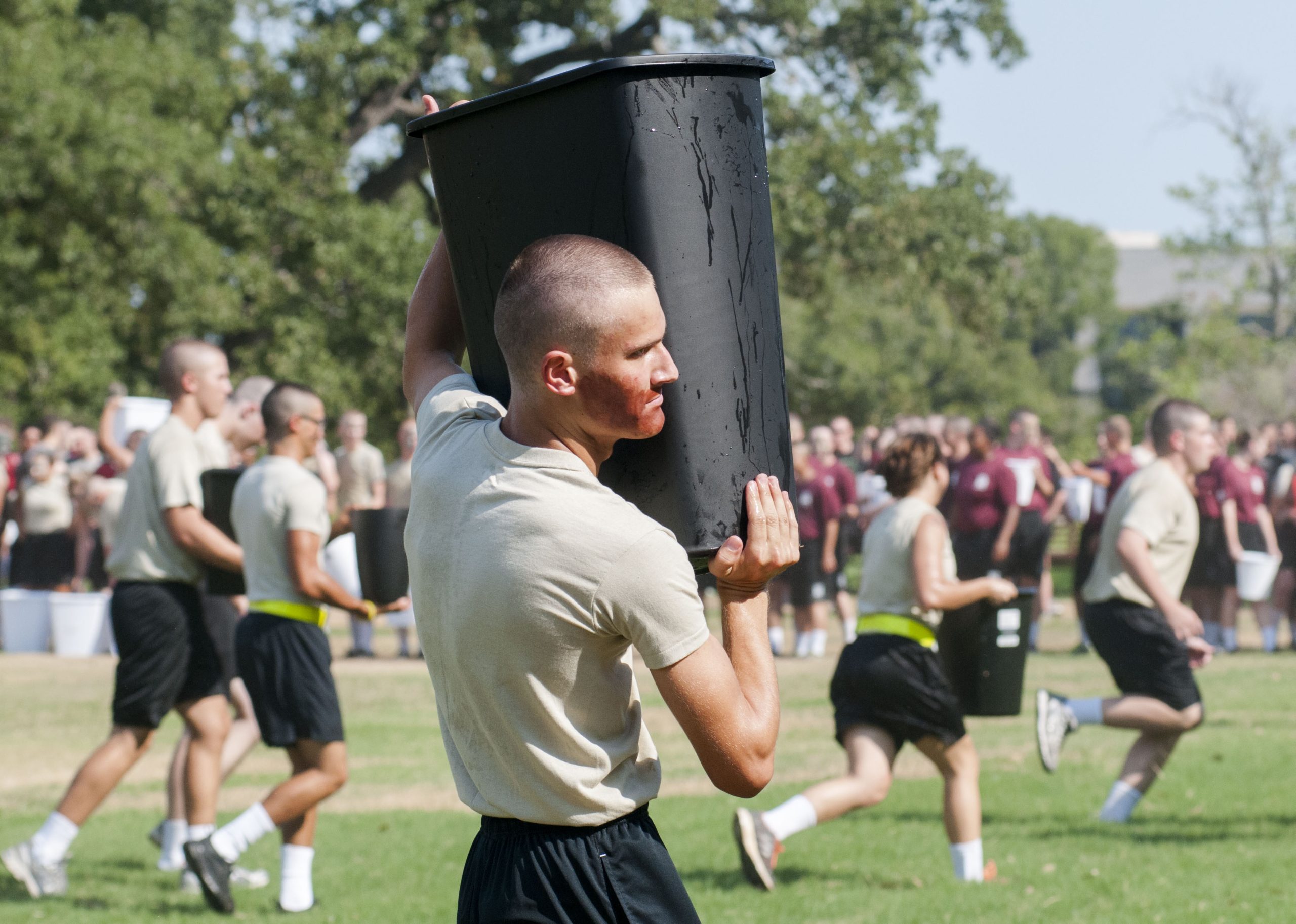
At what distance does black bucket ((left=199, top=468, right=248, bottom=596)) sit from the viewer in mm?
6656

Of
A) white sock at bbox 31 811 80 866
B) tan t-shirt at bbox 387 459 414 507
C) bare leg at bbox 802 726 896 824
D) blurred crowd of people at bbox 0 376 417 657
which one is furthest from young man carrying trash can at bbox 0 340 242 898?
tan t-shirt at bbox 387 459 414 507

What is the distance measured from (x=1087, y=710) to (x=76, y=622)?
36.8 ft

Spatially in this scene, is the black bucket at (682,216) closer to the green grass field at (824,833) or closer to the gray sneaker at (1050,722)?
the green grass field at (824,833)

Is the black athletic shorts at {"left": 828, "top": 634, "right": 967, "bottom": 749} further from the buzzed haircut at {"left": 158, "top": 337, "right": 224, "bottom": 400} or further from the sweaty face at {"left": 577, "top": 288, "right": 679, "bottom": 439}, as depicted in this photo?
the sweaty face at {"left": 577, "top": 288, "right": 679, "bottom": 439}

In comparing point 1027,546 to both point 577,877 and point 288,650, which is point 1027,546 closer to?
point 288,650

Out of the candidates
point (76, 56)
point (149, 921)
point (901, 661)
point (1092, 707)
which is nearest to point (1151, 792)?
point (1092, 707)

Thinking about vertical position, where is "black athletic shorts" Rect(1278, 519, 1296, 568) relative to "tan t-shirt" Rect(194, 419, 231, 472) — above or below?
below

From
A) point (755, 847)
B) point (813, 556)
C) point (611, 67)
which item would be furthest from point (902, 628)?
point (813, 556)

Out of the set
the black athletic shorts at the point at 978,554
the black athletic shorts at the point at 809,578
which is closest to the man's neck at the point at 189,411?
the black athletic shorts at the point at 809,578

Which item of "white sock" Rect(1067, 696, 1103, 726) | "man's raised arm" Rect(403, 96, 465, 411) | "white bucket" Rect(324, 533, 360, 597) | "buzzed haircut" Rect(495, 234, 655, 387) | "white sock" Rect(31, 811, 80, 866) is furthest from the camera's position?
"white bucket" Rect(324, 533, 360, 597)

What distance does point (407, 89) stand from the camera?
2431 centimetres

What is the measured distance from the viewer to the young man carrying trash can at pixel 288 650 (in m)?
6.03

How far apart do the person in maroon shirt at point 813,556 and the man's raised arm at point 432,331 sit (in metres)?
12.0

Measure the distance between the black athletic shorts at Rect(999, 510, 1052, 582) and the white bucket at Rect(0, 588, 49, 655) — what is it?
10035mm
